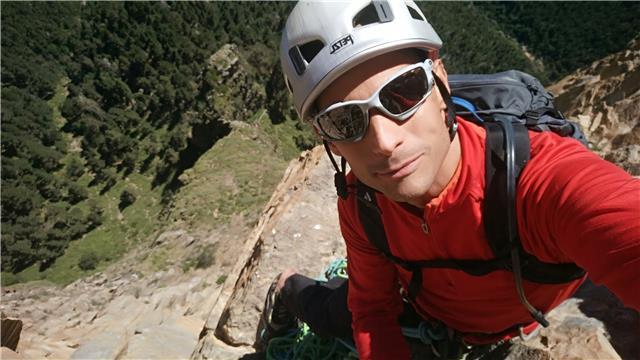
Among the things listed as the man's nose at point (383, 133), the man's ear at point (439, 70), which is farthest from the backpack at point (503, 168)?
the man's nose at point (383, 133)

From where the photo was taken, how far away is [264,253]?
16.7 feet

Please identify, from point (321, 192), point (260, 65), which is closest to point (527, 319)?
point (321, 192)

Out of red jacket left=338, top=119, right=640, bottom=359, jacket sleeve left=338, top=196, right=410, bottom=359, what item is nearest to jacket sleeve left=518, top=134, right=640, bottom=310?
red jacket left=338, top=119, right=640, bottom=359

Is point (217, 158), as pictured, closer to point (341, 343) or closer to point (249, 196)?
point (249, 196)

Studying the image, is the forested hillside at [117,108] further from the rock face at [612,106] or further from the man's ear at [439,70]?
the man's ear at [439,70]

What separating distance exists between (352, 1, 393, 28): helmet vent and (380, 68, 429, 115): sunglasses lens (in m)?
0.31

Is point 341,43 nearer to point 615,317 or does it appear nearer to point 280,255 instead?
point 615,317

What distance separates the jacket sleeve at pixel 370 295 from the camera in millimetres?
2551

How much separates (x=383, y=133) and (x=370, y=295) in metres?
1.20

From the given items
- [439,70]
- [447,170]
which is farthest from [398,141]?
[439,70]

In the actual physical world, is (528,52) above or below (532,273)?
below

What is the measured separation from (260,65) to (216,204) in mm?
26442

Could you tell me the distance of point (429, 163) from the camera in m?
1.90

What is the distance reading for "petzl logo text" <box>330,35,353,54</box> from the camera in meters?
1.89
